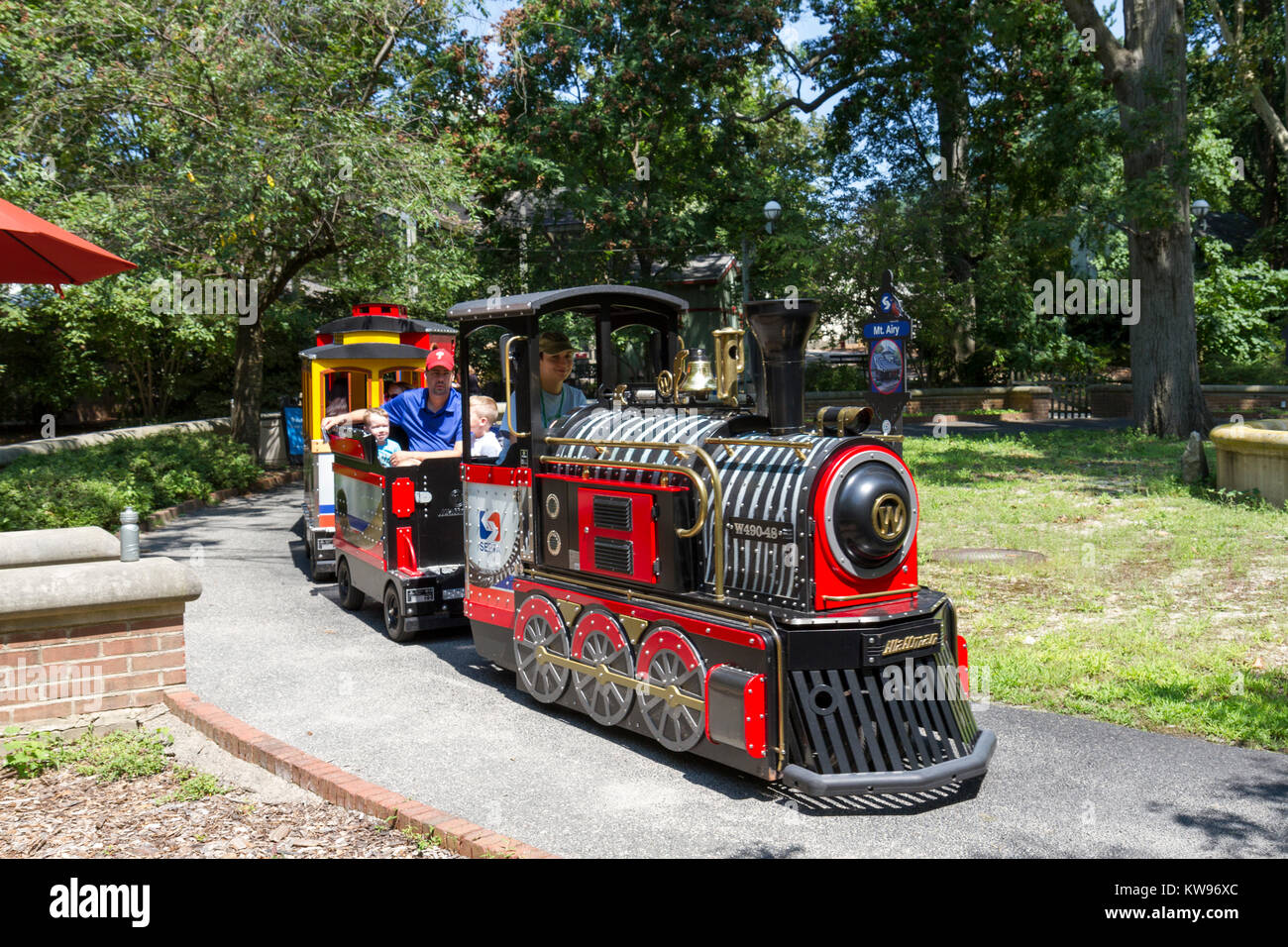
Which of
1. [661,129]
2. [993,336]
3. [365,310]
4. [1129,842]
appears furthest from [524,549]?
[993,336]

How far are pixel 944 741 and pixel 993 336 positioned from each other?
86.5 ft

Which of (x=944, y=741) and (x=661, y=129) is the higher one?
(x=661, y=129)

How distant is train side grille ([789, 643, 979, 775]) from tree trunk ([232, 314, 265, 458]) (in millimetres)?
16877

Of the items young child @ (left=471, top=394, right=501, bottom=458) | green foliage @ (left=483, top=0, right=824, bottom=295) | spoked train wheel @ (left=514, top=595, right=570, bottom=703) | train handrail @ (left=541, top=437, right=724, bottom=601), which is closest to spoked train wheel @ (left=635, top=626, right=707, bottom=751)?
train handrail @ (left=541, top=437, right=724, bottom=601)

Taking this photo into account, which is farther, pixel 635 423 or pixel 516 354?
pixel 516 354

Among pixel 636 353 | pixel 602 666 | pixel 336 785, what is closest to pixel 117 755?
pixel 336 785

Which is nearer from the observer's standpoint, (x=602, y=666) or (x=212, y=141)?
(x=602, y=666)

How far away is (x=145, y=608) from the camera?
5.92m

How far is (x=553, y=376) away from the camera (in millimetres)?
7105

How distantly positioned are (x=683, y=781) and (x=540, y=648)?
1550 millimetres

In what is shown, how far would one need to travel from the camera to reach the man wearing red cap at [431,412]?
9.00m

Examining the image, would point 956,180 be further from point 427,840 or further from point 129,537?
point 427,840
